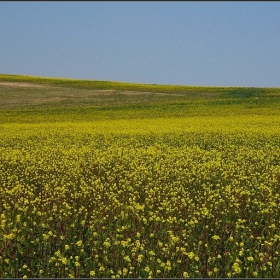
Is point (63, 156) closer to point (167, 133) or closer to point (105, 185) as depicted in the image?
point (105, 185)

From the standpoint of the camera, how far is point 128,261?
6625mm

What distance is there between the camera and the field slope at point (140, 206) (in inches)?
263

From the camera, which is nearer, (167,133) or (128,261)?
(128,261)

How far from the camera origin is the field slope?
6.67 metres

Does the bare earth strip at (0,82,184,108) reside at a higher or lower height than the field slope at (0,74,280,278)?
higher

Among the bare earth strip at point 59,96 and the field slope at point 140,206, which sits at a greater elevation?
the bare earth strip at point 59,96

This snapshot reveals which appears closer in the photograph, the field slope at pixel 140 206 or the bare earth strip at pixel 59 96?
the field slope at pixel 140 206

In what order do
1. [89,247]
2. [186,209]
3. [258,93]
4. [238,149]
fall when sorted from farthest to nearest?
[258,93] → [238,149] → [186,209] → [89,247]

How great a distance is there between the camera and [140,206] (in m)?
8.77

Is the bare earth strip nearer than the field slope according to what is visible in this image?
No

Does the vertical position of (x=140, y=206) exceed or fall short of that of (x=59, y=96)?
it falls short

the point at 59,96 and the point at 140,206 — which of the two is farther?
the point at 59,96

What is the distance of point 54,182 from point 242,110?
3029 centimetres

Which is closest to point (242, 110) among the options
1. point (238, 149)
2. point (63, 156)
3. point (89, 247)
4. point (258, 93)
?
point (258, 93)
